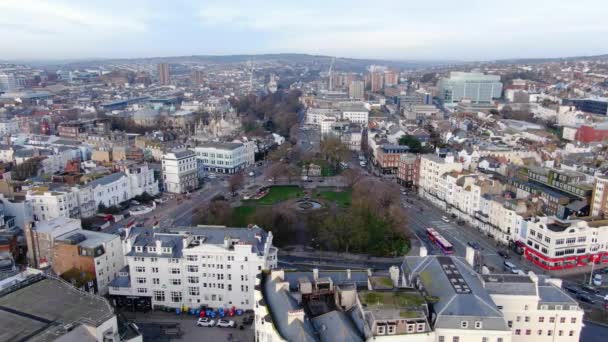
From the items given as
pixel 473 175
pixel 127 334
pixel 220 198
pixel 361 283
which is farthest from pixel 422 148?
pixel 127 334

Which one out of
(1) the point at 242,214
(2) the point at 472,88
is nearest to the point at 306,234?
(1) the point at 242,214

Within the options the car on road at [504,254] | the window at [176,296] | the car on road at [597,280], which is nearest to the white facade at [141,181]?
the window at [176,296]

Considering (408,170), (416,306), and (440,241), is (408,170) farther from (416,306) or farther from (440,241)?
(416,306)

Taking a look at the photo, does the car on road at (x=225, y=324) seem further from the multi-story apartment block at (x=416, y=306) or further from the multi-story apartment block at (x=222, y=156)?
the multi-story apartment block at (x=222, y=156)

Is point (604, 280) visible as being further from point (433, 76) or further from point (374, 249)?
point (433, 76)

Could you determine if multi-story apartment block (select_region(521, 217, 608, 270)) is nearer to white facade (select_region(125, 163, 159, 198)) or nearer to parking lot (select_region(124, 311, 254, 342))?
parking lot (select_region(124, 311, 254, 342))

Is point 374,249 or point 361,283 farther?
point 374,249
